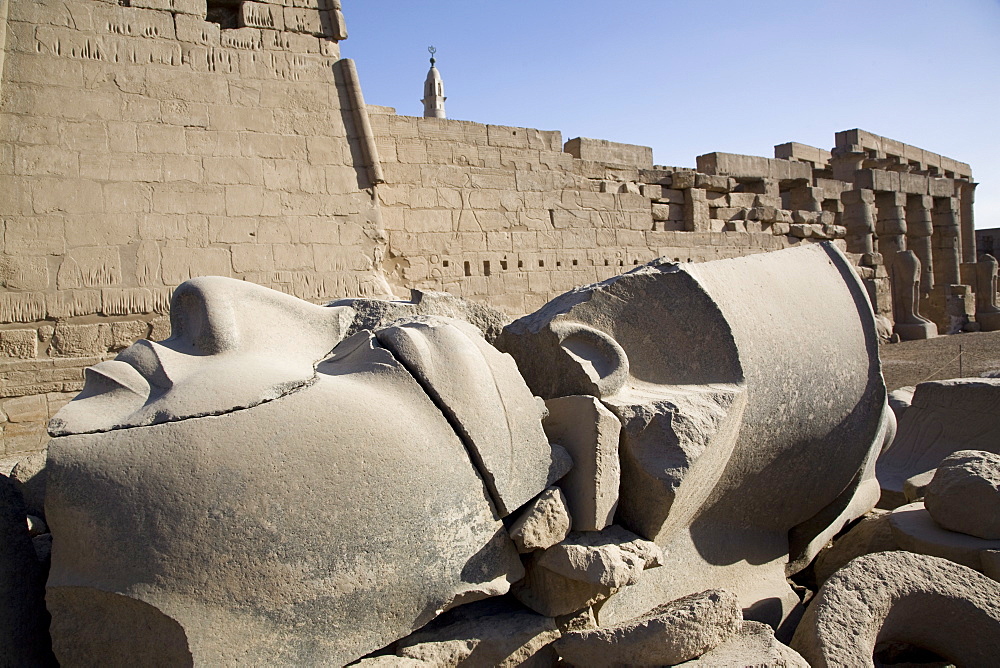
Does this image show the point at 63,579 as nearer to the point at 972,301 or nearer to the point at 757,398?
the point at 757,398

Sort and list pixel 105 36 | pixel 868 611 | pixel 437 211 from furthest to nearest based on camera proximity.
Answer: pixel 437 211 → pixel 105 36 → pixel 868 611

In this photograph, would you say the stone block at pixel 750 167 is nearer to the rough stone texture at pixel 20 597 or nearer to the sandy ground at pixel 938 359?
the sandy ground at pixel 938 359

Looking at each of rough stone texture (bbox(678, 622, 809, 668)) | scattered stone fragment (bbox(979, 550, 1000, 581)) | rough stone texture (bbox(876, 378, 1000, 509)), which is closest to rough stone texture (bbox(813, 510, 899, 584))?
scattered stone fragment (bbox(979, 550, 1000, 581))

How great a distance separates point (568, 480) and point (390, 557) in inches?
22.9

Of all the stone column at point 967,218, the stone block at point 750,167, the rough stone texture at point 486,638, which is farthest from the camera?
the stone column at point 967,218

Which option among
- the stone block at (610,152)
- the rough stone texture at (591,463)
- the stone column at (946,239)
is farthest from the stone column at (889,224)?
the rough stone texture at (591,463)

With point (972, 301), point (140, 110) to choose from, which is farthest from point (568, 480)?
point (972, 301)

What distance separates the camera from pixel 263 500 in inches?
57.0

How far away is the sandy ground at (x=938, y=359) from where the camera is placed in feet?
25.0

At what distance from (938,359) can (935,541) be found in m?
7.72

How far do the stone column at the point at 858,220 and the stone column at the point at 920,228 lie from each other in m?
2.74

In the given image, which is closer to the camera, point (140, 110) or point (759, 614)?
point (759, 614)

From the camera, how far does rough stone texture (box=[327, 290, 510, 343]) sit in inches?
84.7

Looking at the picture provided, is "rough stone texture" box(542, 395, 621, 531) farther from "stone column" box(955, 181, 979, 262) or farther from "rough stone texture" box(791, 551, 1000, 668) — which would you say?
A: "stone column" box(955, 181, 979, 262)
